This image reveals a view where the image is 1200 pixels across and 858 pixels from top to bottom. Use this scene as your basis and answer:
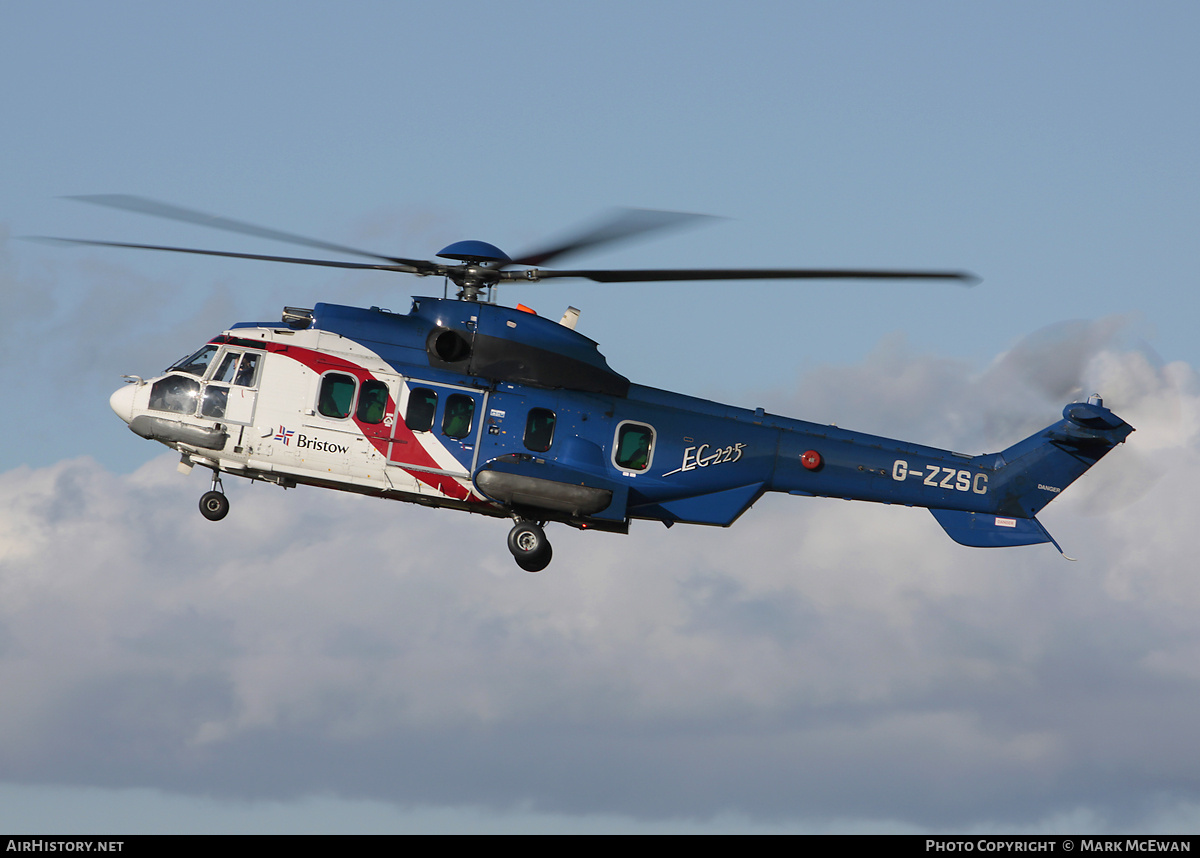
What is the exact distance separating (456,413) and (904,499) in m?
9.24

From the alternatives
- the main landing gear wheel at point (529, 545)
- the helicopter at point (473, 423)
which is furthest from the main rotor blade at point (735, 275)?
the main landing gear wheel at point (529, 545)

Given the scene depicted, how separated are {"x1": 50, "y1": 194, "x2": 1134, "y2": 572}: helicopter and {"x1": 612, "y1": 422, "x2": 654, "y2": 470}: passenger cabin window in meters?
0.03

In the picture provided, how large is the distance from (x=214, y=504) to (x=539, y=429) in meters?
6.79

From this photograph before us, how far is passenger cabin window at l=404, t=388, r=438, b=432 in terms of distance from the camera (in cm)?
2525

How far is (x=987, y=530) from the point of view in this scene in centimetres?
2720

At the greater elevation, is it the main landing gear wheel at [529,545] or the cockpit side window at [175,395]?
the cockpit side window at [175,395]

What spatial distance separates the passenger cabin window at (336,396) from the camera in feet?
83.1

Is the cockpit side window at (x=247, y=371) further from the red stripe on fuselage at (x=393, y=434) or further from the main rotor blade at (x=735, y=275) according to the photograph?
the main rotor blade at (x=735, y=275)

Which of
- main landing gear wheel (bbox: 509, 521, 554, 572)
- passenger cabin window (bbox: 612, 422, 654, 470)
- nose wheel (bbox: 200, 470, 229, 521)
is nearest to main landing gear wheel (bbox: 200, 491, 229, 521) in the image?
nose wheel (bbox: 200, 470, 229, 521)

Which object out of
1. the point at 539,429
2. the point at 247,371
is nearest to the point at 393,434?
the point at 539,429

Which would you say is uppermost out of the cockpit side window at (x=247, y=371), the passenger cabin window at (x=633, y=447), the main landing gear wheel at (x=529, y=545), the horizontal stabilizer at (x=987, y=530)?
the cockpit side window at (x=247, y=371)

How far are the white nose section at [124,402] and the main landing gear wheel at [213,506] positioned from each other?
7.06 feet

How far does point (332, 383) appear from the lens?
25.4m

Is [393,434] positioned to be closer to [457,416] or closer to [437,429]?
[437,429]
